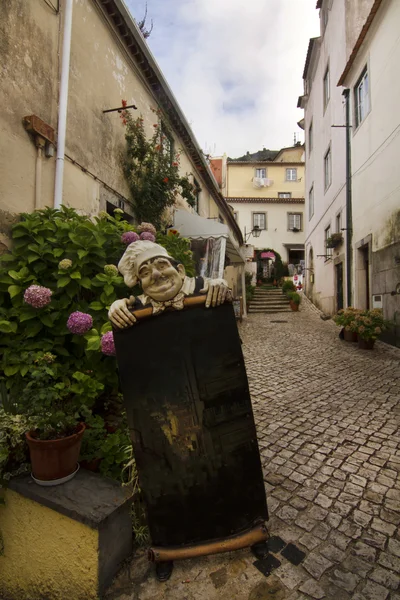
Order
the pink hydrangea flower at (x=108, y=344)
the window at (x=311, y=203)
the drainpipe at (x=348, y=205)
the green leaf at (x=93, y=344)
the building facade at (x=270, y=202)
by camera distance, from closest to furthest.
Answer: the pink hydrangea flower at (x=108, y=344) < the green leaf at (x=93, y=344) < the drainpipe at (x=348, y=205) < the window at (x=311, y=203) < the building facade at (x=270, y=202)

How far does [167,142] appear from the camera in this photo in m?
7.69

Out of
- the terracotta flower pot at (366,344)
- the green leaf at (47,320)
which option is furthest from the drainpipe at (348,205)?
the green leaf at (47,320)

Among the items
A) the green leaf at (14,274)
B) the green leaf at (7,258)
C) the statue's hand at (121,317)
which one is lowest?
the statue's hand at (121,317)

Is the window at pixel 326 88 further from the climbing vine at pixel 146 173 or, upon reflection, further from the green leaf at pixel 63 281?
the green leaf at pixel 63 281

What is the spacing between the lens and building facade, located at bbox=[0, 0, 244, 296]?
10.9 ft

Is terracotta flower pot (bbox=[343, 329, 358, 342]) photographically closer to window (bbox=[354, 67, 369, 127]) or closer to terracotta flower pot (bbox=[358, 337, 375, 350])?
terracotta flower pot (bbox=[358, 337, 375, 350])

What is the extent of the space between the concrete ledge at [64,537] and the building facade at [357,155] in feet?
23.2

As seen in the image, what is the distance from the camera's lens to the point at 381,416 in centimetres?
360

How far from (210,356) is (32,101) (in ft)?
12.4

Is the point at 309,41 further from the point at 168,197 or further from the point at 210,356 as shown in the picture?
the point at 210,356

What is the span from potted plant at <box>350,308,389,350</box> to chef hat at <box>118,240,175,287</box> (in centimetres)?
Result: 642

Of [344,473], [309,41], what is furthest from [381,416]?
[309,41]

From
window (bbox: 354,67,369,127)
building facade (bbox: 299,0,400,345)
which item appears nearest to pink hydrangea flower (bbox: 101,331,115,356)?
building facade (bbox: 299,0,400,345)

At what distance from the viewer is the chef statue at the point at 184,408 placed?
1.62 metres
